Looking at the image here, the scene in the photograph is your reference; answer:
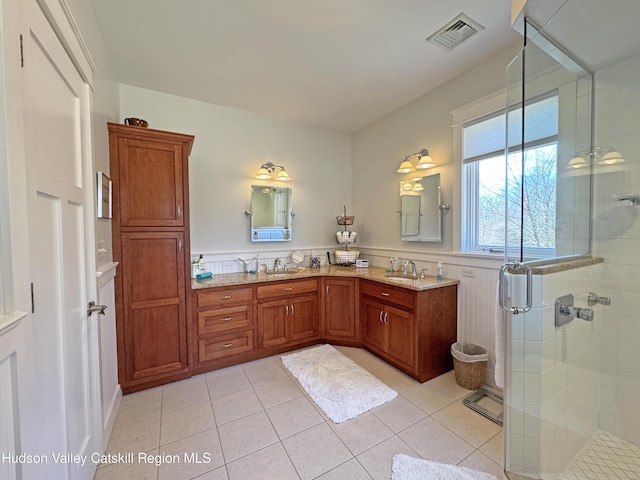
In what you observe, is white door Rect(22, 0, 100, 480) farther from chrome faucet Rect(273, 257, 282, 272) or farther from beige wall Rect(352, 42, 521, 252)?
beige wall Rect(352, 42, 521, 252)

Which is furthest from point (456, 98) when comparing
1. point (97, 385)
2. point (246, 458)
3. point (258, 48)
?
point (97, 385)

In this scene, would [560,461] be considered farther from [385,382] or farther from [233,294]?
[233,294]

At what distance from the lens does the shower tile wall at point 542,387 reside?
129 centimetres

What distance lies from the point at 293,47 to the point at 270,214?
1777 millimetres

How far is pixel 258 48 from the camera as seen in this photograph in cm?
205

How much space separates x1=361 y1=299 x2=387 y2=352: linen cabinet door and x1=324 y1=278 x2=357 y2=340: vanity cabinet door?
0.13 metres

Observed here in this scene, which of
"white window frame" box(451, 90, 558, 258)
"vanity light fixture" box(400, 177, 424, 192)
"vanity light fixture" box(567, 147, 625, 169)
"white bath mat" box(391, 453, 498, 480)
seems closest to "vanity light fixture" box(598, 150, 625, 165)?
"vanity light fixture" box(567, 147, 625, 169)

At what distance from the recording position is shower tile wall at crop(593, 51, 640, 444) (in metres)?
1.55

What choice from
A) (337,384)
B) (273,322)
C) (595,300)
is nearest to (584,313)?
(595,300)

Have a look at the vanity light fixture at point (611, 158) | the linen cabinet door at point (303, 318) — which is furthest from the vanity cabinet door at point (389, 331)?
the vanity light fixture at point (611, 158)

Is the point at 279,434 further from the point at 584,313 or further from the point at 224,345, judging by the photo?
the point at 584,313

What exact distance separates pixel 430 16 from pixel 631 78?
4.12 ft

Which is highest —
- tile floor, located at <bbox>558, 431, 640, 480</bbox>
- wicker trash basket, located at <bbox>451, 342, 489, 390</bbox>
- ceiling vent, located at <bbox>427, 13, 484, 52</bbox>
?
ceiling vent, located at <bbox>427, 13, 484, 52</bbox>

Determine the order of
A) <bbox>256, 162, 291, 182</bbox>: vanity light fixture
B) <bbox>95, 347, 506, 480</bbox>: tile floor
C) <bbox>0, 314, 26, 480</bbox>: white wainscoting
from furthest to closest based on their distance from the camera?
1. <bbox>256, 162, 291, 182</bbox>: vanity light fixture
2. <bbox>95, 347, 506, 480</bbox>: tile floor
3. <bbox>0, 314, 26, 480</bbox>: white wainscoting
